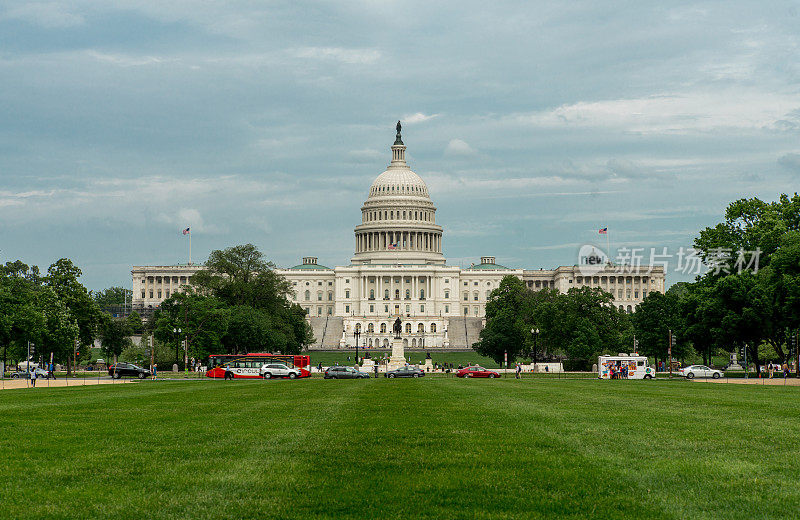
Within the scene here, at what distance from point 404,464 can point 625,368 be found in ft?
223

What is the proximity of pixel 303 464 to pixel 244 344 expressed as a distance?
289ft

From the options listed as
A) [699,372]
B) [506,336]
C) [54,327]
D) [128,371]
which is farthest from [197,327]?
[699,372]

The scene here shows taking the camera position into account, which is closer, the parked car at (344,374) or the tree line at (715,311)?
the tree line at (715,311)

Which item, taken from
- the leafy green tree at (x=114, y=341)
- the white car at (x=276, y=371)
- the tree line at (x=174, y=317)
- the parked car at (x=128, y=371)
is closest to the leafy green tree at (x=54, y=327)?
the tree line at (x=174, y=317)

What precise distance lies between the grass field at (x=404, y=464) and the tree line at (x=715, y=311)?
44.6m

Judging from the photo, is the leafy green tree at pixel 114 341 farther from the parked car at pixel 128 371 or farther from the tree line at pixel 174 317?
the parked car at pixel 128 371

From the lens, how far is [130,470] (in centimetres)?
1509

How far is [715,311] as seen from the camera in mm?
73750

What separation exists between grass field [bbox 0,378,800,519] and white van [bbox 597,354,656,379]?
54.2m

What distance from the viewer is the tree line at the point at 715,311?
6844 cm

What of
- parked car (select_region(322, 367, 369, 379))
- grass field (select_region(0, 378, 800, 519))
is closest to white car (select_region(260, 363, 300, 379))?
parked car (select_region(322, 367, 369, 379))

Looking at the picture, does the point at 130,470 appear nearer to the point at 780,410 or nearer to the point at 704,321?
the point at 780,410

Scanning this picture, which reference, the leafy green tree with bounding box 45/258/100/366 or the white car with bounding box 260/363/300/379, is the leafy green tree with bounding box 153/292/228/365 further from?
the white car with bounding box 260/363/300/379

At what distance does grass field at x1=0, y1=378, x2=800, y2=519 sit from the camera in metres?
12.1
